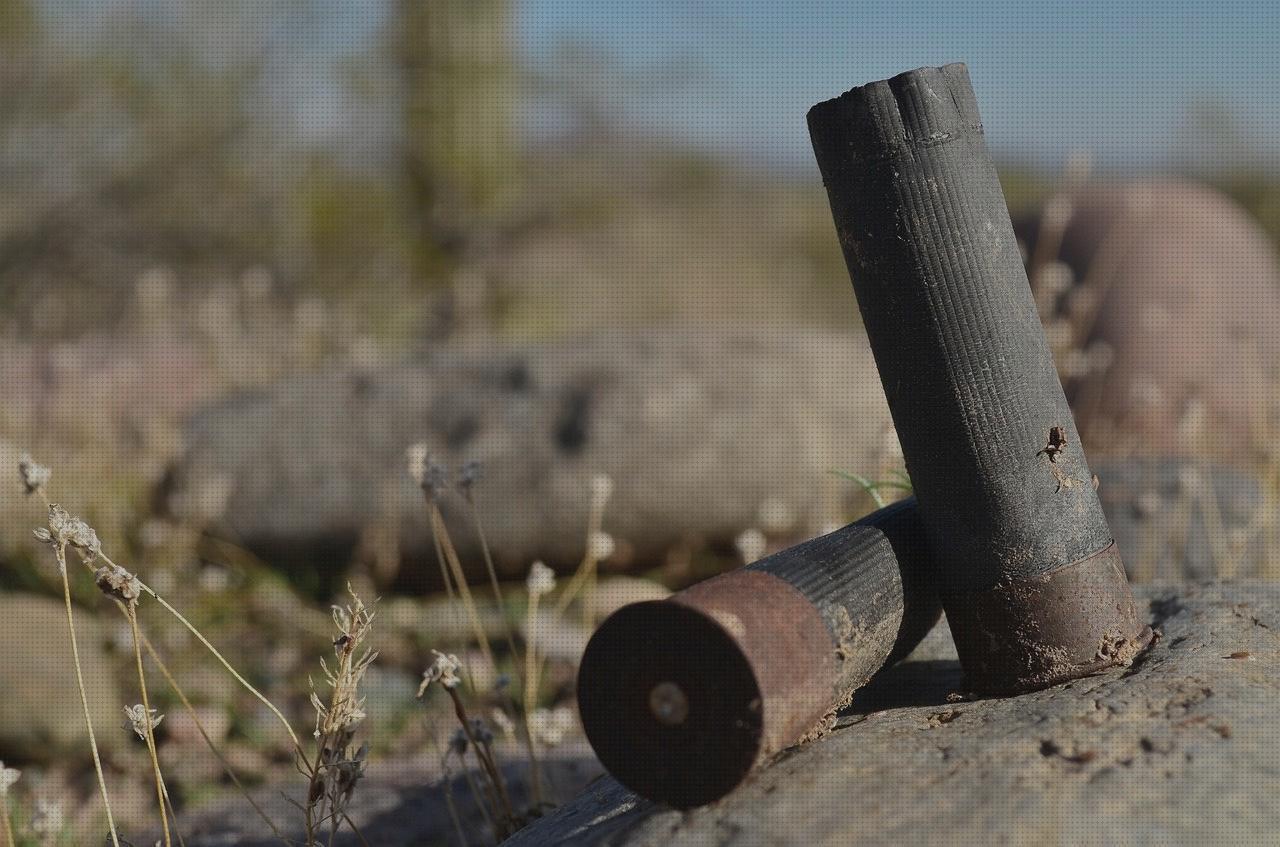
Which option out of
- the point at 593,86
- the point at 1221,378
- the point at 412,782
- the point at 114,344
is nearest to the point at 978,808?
the point at 412,782

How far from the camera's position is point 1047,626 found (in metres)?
1.93

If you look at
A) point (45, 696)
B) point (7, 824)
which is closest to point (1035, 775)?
point (7, 824)

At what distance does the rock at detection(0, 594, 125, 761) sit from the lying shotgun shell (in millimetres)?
2341

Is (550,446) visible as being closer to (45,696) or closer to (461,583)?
(45,696)

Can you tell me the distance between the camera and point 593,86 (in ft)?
31.5

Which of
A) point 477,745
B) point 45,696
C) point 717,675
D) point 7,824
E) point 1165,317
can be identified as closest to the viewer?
point 717,675

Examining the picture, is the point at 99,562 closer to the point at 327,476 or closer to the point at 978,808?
the point at 327,476

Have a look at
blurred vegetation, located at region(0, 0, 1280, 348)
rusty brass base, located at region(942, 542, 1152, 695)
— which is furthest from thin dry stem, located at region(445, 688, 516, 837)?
blurred vegetation, located at region(0, 0, 1280, 348)

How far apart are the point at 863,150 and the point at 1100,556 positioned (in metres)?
0.80

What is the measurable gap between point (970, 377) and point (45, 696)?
3.06 metres

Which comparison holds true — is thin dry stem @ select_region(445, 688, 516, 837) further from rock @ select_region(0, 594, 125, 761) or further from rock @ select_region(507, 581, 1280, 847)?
rock @ select_region(0, 594, 125, 761)

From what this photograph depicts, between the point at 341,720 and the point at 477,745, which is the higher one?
the point at 341,720

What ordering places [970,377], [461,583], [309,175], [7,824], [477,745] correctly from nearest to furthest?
[970,377], [7,824], [477,745], [461,583], [309,175]

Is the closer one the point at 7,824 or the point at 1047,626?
the point at 1047,626
